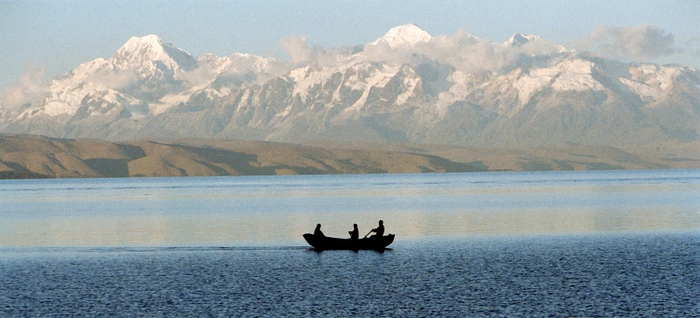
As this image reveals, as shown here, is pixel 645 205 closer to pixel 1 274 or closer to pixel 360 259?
pixel 360 259

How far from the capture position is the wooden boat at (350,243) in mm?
86375

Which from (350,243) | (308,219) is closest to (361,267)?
(350,243)

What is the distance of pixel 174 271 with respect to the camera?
2859 inches

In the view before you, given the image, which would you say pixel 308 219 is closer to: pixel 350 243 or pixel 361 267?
pixel 350 243

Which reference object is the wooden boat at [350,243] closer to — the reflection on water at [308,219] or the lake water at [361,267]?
the lake water at [361,267]

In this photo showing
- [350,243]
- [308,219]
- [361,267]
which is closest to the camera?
[361,267]

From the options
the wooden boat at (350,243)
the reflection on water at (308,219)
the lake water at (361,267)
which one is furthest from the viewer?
the reflection on water at (308,219)

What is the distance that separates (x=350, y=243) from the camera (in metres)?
86.8

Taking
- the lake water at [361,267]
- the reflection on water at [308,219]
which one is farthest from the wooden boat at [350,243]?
the reflection on water at [308,219]

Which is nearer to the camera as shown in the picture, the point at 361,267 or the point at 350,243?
the point at 361,267

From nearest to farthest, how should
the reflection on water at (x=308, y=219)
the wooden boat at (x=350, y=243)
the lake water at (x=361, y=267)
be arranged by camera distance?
the lake water at (x=361, y=267) → the wooden boat at (x=350, y=243) → the reflection on water at (x=308, y=219)

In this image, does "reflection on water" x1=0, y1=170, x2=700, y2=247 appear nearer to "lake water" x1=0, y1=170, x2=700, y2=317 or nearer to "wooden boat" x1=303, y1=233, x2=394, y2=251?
"lake water" x1=0, y1=170, x2=700, y2=317

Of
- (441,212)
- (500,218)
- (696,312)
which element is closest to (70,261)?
(696,312)

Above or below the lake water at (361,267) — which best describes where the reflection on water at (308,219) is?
above
